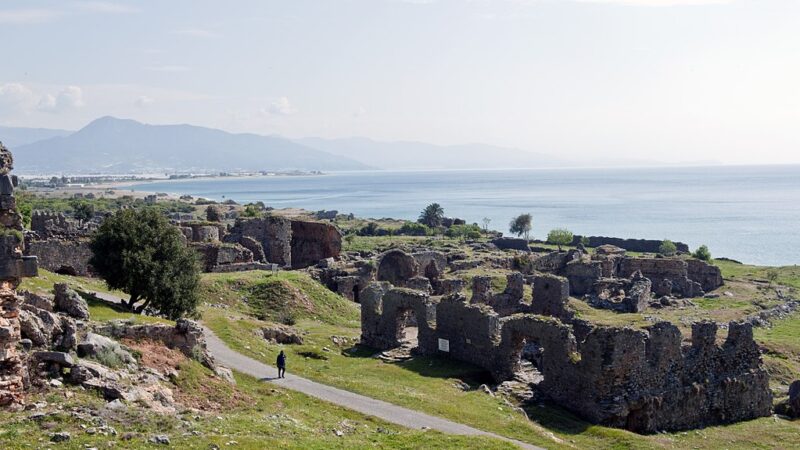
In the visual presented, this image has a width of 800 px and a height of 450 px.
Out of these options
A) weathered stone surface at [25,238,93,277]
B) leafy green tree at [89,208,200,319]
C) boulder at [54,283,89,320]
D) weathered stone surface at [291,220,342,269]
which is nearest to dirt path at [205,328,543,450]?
leafy green tree at [89,208,200,319]

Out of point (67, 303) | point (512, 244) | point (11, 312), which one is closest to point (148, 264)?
point (67, 303)

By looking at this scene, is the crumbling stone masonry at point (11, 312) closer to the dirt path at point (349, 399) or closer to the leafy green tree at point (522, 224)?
the dirt path at point (349, 399)

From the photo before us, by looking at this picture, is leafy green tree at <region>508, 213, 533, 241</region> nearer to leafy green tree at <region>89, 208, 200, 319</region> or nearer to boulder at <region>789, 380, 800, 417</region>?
boulder at <region>789, 380, 800, 417</region>

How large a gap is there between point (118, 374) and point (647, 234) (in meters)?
138

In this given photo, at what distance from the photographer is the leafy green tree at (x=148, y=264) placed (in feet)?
94.2

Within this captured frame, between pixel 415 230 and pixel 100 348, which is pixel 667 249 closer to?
pixel 415 230

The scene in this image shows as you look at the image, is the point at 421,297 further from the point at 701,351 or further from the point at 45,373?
the point at 45,373

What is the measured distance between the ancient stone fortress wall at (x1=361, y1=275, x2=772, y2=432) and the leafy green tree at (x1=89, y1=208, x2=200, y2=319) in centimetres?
985

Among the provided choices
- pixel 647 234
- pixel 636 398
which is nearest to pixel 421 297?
pixel 636 398

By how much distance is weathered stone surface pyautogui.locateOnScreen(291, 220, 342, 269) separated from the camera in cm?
6256

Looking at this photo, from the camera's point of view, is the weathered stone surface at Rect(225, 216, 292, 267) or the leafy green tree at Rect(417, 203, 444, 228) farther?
the leafy green tree at Rect(417, 203, 444, 228)

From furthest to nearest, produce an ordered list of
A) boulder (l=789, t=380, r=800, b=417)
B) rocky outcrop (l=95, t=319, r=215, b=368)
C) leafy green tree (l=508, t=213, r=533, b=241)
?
leafy green tree (l=508, t=213, r=533, b=241) < boulder (l=789, t=380, r=800, b=417) < rocky outcrop (l=95, t=319, r=215, b=368)

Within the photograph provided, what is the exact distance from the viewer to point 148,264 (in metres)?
28.6

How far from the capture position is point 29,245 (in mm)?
40469
